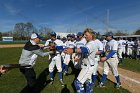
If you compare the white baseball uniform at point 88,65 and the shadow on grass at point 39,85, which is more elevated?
the white baseball uniform at point 88,65

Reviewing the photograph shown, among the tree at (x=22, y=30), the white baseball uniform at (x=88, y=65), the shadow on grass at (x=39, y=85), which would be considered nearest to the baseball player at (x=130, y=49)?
the shadow on grass at (x=39, y=85)

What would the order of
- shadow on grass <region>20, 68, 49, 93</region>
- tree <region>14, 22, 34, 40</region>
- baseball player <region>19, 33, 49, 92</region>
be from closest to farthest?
baseball player <region>19, 33, 49, 92</region> → shadow on grass <region>20, 68, 49, 93</region> → tree <region>14, 22, 34, 40</region>

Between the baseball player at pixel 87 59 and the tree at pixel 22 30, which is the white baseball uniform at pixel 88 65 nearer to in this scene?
the baseball player at pixel 87 59

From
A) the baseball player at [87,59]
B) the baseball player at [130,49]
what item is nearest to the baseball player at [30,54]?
the baseball player at [87,59]

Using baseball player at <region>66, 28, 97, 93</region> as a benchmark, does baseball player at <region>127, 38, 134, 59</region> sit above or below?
below

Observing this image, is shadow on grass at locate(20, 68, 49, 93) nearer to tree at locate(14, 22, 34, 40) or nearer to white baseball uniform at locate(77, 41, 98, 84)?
white baseball uniform at locate(77, 41, 98, 84)

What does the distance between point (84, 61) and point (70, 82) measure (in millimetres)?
4043

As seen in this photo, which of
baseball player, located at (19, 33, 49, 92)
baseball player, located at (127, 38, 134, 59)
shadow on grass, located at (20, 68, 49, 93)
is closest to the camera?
baseball player, located at (19, 33, 49, 92)

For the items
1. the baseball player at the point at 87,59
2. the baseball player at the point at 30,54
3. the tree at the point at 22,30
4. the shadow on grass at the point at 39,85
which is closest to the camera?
the baseball player at the point at 87,59

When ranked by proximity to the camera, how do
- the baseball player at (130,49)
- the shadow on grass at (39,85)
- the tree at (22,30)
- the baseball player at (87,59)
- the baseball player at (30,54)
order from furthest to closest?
the tree at (22,30) → the baseball player at (130,49) → the shadow on grass at (39,85) → the baseball player at (30,54) → the baseball player at (87,59)

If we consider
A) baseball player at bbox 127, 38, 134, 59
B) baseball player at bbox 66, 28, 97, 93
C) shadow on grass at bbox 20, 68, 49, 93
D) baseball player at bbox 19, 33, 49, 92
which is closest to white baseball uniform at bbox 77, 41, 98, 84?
baseball player at bbox 66, 28, 97, 93

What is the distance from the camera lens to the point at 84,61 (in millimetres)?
6211

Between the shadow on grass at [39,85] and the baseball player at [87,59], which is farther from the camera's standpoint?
the shadow on grass at [39,85]

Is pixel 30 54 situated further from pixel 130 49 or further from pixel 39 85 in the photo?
pixel 130 49
